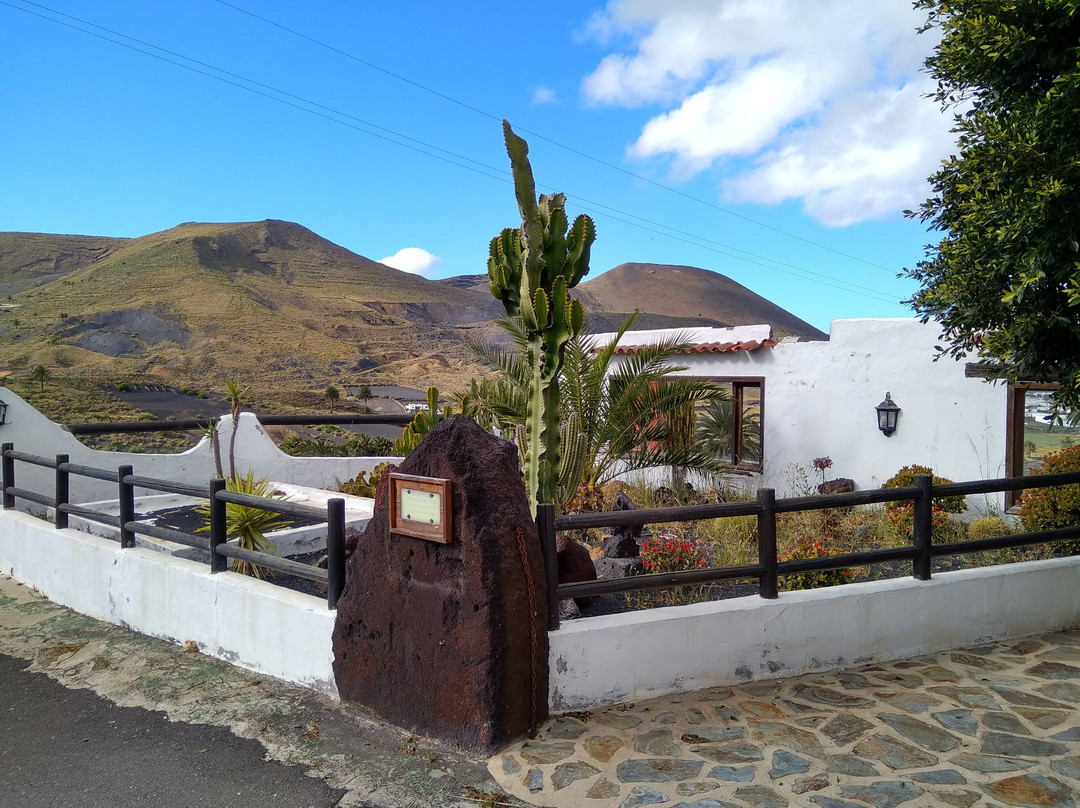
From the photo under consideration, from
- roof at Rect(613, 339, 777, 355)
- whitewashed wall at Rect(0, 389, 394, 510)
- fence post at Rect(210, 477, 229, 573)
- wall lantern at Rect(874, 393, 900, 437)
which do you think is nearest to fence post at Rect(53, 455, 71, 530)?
whitewashed wall at Rect(0, 389, 394, 510)

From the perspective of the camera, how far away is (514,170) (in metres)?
7.78

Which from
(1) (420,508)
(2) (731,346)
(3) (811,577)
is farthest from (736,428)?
(1) (420,508)

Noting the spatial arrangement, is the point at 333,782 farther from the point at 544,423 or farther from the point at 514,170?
the point at 514,170

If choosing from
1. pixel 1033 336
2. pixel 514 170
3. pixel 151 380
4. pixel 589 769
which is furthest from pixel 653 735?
pixel 151 380

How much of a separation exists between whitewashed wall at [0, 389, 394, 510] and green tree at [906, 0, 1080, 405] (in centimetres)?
984

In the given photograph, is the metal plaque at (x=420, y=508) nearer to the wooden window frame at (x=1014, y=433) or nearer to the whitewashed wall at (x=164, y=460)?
the whitewashed wall at (x=164, y=460)

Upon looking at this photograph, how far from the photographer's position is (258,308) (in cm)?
4447

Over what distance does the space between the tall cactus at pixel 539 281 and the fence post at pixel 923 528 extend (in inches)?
136

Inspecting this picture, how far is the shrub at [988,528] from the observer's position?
7.85 m

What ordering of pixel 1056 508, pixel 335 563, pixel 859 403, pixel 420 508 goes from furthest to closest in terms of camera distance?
pixel 859 403, pixel 1056 508, pixel 335 563, pixel 420 508

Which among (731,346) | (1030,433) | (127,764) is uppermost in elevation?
(731,346)

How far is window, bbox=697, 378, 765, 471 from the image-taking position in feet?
38.0

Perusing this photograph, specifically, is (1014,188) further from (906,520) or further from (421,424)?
(421,424)

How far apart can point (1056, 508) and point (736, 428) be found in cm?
523
